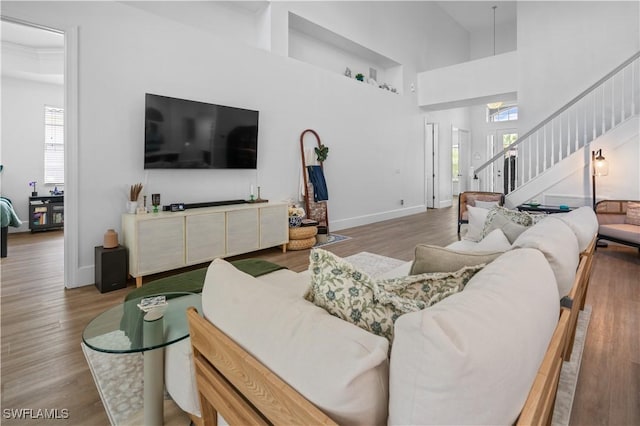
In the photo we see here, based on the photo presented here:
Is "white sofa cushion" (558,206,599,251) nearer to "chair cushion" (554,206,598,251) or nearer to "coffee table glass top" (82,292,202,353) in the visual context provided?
"chair cushion" (554,206,598,251)

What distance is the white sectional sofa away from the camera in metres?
0.62

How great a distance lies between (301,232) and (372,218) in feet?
8.36

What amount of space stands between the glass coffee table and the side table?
3.15 meters

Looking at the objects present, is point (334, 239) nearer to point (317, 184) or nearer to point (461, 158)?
point (317, 184)

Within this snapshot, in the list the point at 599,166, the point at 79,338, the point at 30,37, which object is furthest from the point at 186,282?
the point at 599,166

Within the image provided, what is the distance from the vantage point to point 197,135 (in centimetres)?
397

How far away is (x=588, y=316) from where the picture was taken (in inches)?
103

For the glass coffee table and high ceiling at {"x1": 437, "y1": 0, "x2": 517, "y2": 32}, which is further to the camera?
high ceiling at {"x1": 437, "y1": 0, "x2": 517, "y2": 32}

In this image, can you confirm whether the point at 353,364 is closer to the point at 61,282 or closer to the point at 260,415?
the point at 260,415

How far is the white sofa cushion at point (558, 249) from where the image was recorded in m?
1.28

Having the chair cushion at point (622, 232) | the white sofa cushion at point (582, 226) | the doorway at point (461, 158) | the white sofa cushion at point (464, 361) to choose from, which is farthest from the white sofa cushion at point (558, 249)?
the doorway at point (461, 158)

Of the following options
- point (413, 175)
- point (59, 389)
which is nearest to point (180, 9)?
point (59, 389)

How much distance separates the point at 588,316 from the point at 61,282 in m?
4.74

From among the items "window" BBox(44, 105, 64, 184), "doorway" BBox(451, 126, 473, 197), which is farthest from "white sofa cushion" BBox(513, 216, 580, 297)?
"doorway" BBox(451, 126, 473, 197)
